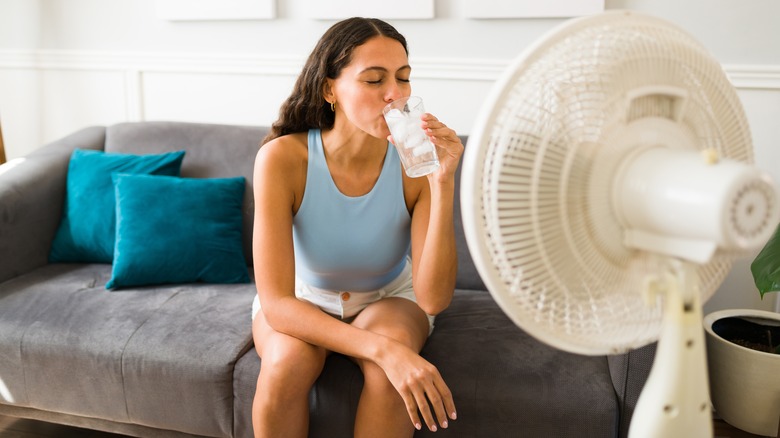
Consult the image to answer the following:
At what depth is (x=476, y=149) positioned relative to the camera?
0.75 meters

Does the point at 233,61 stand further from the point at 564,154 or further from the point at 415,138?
the point at 564,154

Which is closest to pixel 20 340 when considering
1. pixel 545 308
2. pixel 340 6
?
pixel 340 6

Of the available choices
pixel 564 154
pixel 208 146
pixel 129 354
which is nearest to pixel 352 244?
pixel 129 354

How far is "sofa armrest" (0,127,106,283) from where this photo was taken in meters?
2.33

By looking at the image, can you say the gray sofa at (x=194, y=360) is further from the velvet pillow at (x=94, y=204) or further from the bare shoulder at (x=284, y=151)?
the bare shoulder at (x=284, y=151)

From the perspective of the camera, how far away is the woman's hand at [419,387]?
144 centimetres

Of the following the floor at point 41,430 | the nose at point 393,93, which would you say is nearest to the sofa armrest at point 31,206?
the floor at point 41,430

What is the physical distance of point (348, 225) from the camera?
70.4 inches

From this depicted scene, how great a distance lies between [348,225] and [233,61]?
1.23 metres

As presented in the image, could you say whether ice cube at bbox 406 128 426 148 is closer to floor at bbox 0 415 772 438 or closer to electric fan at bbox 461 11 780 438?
electric fan at bbox 461 11 780 438

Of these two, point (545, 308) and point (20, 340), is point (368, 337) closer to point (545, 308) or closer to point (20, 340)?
point (545, 308)

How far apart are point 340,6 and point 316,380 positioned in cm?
137

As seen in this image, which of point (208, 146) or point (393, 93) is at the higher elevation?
point (393, 93)

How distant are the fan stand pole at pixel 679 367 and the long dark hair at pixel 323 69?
1041 millimetres
